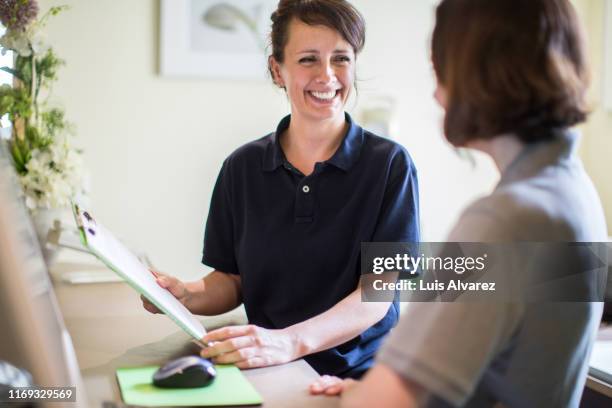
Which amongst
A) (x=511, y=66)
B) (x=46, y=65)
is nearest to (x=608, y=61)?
(x=46, y=65)

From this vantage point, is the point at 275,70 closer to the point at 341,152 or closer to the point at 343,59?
the point at 343,59

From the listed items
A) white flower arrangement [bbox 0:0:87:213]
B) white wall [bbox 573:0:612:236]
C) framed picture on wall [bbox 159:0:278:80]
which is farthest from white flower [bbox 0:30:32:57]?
white wall [bbox 573:0:612:236]

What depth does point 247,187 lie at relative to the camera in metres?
1.59

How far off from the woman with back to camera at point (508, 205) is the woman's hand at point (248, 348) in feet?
1.29

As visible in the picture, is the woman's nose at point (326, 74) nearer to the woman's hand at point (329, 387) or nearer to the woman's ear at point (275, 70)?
the woman's ear at point (275, 70)

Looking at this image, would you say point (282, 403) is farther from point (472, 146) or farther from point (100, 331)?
point (100, 331)

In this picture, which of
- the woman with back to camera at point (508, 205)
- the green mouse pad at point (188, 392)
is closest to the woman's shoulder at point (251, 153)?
the green mouse pad at point (188, 392)

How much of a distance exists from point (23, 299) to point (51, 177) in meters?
1.33

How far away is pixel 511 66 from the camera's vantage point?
759 millimetres

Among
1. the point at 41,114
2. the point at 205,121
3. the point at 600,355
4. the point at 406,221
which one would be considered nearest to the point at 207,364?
the point at 406,221

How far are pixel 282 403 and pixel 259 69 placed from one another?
252 centimetres

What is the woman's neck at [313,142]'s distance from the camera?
5.20 feet

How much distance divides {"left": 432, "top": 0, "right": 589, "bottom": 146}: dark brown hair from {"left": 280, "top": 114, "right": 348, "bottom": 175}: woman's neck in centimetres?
78

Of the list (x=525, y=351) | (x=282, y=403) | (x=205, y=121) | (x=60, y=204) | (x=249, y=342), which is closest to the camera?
(x=525, y=351)
